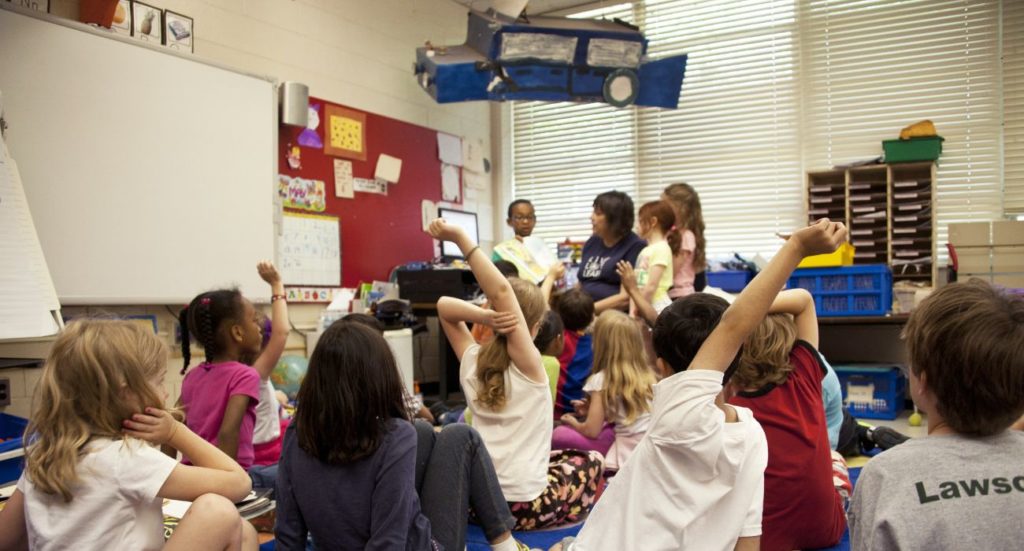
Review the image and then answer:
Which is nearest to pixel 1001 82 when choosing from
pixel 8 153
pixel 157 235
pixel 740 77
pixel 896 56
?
pixel 896 56

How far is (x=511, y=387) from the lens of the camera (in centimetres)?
218

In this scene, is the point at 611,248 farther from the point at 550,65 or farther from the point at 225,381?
the point at 225,381

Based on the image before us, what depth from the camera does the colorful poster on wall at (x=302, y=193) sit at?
4707 mm

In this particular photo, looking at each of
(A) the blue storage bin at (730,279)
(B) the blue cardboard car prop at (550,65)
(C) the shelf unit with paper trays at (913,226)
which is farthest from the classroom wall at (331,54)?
(C) the shelf unit with paper trays at (913,226)

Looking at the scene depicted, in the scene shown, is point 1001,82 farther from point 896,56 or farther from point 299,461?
point 299,461

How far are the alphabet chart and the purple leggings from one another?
238cm

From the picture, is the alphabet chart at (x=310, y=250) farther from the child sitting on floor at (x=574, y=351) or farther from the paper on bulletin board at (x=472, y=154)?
the child sitting on floor at (x=574, y=351)

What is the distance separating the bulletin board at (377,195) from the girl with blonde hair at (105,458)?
3.42 m

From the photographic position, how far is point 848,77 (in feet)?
18.0

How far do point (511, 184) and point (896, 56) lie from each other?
3.05m

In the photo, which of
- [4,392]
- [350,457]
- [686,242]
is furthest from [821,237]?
[4,392]

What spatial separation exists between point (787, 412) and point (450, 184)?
4.47 metres

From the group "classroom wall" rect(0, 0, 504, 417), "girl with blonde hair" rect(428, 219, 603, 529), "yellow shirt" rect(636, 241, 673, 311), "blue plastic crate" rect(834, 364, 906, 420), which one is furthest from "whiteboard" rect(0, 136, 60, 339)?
"blue plastic crate" rect(834, 364, 906, 420)

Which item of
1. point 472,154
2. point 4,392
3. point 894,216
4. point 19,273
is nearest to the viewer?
point 19,273
